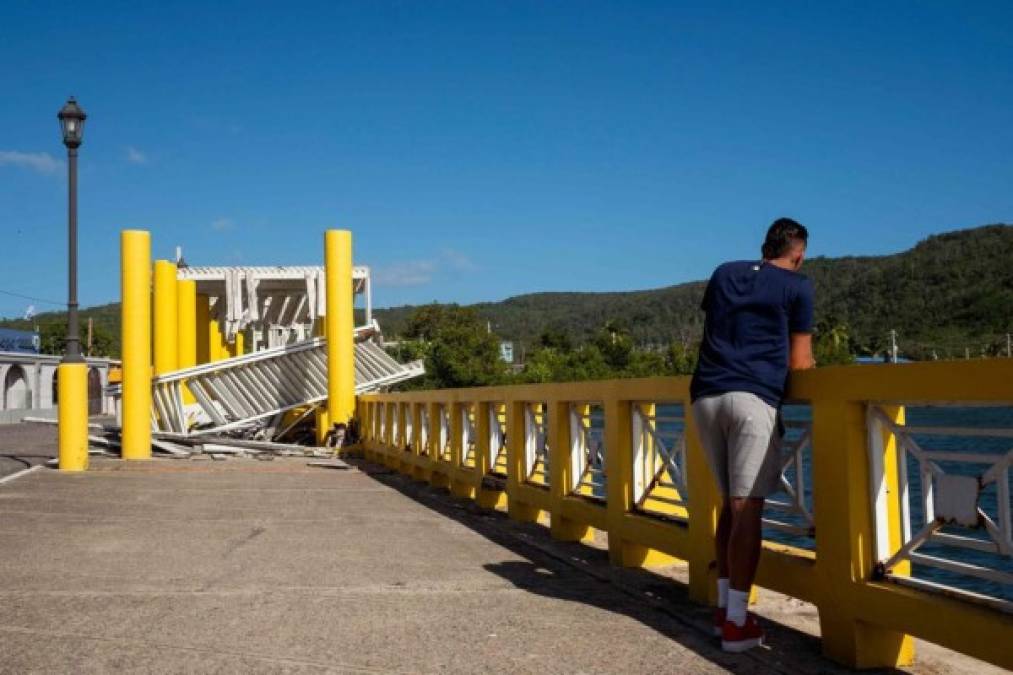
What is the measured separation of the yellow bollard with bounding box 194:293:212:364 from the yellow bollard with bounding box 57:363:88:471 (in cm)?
1356

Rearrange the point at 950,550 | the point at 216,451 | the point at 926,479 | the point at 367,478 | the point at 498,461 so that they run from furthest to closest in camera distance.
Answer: the point at 216,451 < the point at 950,550 < the point at 367,478 < the point at 498,461 < the point at 926,479

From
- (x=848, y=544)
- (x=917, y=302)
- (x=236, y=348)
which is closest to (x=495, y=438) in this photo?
(x=848, y=544)

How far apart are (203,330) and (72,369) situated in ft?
46.3

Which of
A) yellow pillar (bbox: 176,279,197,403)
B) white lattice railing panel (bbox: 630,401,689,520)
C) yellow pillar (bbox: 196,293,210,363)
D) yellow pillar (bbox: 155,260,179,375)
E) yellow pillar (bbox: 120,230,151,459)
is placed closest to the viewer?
white lattice railing panel (bbox: 630,401,689,520)

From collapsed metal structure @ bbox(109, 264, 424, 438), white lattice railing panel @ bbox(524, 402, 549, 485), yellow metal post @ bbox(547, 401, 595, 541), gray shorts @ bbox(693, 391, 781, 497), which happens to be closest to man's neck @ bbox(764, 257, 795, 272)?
gray shorts @ bbox(693, 391, 781, 497)

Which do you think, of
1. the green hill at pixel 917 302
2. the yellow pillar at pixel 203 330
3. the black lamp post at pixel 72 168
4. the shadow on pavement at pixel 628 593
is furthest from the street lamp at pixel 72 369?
the green hill at pixel 917 302

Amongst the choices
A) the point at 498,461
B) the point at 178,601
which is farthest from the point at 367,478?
the point at 178,601

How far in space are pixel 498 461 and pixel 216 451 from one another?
11461 mm

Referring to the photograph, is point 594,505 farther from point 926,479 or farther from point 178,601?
point 926,479

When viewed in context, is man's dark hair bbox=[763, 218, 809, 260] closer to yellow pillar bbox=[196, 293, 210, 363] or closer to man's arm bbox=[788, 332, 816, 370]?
man's arm bbox=[788, 332, 816, 370]

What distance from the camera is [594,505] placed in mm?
8102

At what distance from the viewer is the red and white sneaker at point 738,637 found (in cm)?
495

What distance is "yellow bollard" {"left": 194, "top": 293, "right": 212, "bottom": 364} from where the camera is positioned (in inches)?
1225

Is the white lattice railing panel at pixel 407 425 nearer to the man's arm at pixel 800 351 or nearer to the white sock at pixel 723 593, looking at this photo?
the white sock at pixel 723 593
